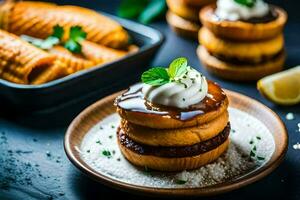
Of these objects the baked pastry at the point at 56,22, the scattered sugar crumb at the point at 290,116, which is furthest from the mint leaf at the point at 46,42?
the scattered sugar crumb at the point at 290,116

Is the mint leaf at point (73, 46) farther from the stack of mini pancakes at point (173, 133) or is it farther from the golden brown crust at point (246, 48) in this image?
the stack of mini pancakes at point (173, 133)

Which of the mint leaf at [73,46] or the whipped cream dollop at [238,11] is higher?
the whipped cream dollop at [238,11]

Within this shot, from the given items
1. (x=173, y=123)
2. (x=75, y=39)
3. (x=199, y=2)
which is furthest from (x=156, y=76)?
(x=199, y=2)

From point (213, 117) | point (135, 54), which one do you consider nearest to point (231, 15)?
point (135, 54)

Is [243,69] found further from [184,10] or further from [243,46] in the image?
[184,10]

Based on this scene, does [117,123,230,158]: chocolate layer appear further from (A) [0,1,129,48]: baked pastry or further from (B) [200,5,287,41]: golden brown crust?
(A) [0,1,129,48]: baked pastry
